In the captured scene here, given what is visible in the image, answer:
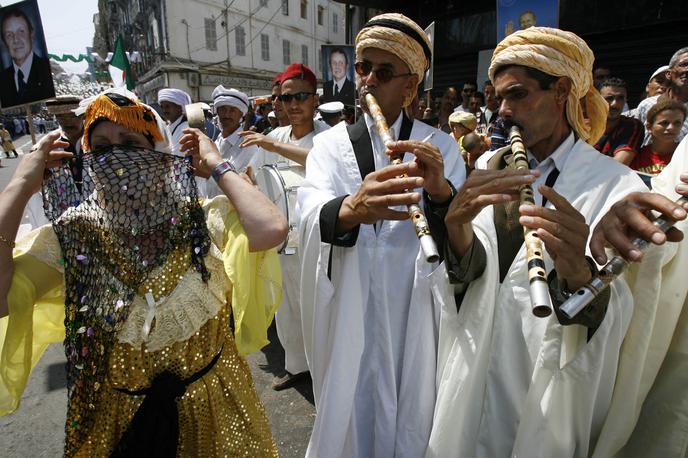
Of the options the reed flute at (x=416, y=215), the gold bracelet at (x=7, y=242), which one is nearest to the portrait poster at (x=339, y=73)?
the reed flute at (x=416, y=215)

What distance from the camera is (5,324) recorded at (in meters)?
1.47

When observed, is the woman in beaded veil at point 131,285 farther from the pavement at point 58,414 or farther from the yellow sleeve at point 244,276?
the pavement at point 58,414

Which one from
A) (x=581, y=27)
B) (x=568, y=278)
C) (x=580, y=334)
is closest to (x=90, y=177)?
(x=568, y=278)

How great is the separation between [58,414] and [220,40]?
3077cm

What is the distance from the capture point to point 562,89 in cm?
161

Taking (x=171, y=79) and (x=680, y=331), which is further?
(x=171, y=79)

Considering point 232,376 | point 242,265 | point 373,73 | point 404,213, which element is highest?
point 373,73

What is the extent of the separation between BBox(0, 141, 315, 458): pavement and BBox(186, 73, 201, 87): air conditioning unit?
2739 cm

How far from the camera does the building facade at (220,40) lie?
2702 cm

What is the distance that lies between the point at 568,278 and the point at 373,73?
1.25m

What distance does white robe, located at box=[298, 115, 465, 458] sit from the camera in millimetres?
1670

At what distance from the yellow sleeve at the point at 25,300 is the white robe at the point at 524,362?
4.75ft

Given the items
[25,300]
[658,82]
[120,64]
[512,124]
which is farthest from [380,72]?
[120,64]

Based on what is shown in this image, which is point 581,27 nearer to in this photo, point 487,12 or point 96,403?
point 487,12
